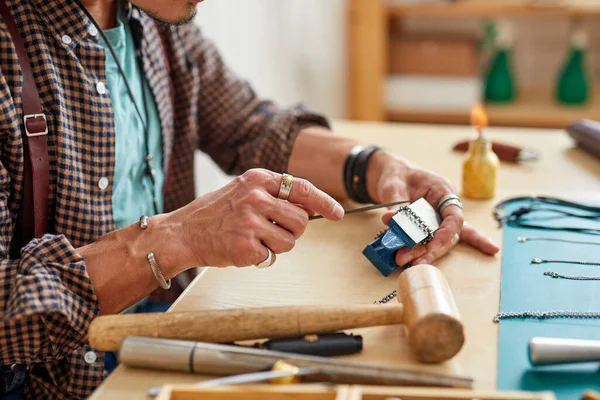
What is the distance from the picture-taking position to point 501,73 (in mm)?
3047

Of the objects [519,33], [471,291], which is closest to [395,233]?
[471,291]

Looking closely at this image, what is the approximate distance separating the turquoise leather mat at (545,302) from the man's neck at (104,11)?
82 centimetres

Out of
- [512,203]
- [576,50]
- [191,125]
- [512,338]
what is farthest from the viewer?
[576,50]

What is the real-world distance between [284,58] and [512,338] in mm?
2291

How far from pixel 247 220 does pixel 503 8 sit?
7.36 ft

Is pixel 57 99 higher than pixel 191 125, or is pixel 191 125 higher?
pixel 57 99

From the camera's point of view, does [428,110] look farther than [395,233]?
Yes

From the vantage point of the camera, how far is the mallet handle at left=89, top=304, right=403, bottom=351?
2.81 feet

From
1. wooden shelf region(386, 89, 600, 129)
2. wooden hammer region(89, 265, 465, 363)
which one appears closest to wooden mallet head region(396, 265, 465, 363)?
wooden hammer region(89, 265, 465, 363)

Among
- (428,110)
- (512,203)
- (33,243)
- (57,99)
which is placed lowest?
(428,110)

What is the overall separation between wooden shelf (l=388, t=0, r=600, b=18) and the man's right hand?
215cm

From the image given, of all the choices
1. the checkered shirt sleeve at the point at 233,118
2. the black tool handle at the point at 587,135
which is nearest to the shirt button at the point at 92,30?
the checkered shirt sleeve at the point at 233,118

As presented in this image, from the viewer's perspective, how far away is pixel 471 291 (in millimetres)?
1045

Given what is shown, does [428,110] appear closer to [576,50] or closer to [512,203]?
[576,50]
